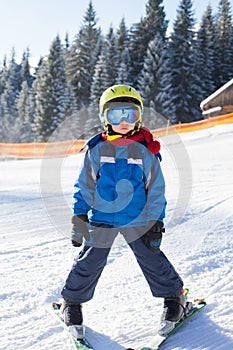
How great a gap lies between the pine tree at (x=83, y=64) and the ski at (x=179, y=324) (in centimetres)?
3786

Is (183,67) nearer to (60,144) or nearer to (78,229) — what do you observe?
(60,144)

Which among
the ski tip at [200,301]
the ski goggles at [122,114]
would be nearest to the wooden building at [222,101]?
the ski tip at [200,301]

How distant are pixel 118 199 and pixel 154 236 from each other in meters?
0.30

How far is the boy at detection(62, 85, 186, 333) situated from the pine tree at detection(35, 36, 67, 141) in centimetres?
3711

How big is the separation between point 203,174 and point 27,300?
6020 mm

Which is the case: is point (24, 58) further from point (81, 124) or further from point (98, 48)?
point (81, 124)

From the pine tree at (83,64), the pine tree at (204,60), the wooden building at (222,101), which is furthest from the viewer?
the pine tree at (83,64)

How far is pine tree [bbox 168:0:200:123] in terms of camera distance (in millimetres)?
36441

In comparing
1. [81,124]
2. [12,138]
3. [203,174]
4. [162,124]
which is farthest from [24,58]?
[203,174]

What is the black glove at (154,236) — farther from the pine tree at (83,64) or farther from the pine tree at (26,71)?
the pine tree at (26,71)

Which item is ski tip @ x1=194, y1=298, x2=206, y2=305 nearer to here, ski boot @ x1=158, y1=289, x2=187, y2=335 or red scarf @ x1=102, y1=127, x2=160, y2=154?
ski boot @ x1=158, y1=289, x2=187, y2=335

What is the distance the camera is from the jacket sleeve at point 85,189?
236 centimetres

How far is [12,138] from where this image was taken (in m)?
57.5

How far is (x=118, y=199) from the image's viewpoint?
2.36 meters
